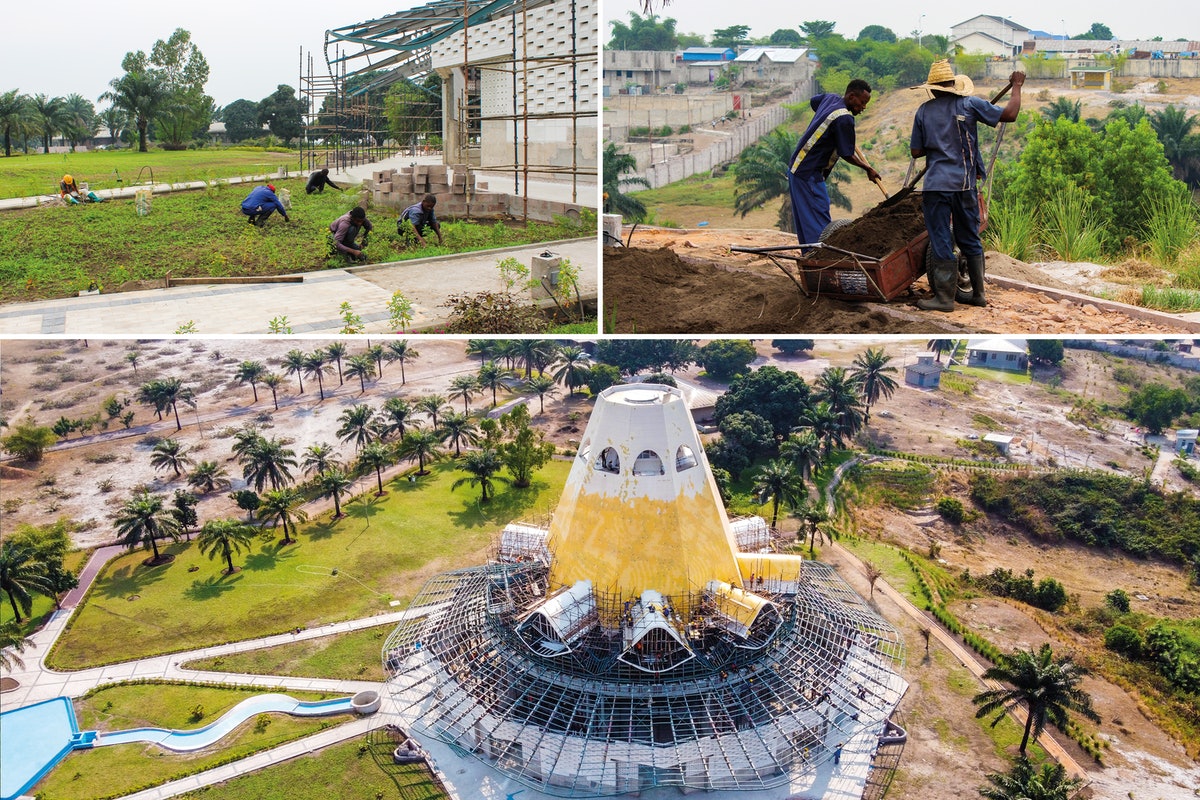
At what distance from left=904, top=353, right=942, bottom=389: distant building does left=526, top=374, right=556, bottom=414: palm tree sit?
47.5 ft

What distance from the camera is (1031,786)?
14164mm

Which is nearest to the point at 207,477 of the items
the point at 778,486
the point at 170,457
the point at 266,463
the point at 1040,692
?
the point at 170,457

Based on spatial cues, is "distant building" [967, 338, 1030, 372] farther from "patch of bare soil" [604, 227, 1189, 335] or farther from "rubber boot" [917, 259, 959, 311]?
"rubber boot" [917, 259, 959, 311]

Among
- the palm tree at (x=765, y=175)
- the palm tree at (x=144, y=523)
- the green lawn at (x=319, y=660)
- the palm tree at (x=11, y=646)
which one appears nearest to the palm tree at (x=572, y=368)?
the palm tree at (x=765, y=175)

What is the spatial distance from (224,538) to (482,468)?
293 inches

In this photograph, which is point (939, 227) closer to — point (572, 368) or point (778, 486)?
point (778, 486)

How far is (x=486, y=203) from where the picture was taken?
24.1 meters

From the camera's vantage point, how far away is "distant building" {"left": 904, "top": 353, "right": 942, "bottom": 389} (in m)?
38.1

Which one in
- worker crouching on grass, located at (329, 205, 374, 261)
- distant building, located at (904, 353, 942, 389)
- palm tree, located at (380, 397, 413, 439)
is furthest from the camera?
distant building, located at (904, 353, 942, 389)

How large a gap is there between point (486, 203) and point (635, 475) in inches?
434

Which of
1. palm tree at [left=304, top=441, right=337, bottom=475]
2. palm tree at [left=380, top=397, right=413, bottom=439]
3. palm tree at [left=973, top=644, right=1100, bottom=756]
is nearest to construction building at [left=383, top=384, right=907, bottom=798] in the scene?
palm tree at [left=973, top=644, right=1100, bottom=756]

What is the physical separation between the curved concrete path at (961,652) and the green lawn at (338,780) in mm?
10666

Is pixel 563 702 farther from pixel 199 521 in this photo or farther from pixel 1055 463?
pixel 1055 463

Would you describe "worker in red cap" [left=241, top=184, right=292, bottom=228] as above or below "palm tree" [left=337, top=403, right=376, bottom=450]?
above
